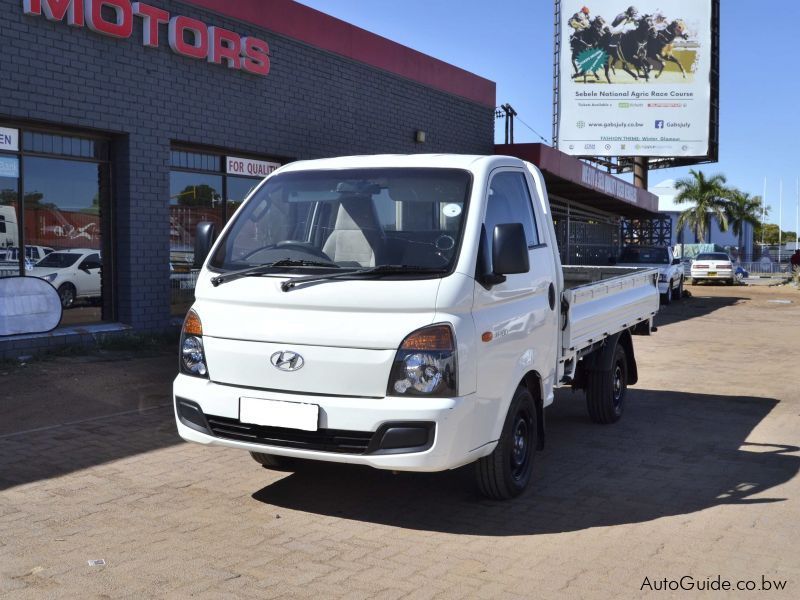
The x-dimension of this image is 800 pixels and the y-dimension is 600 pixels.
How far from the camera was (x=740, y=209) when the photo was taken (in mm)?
64125

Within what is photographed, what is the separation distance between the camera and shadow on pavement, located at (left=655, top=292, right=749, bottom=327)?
20430mm

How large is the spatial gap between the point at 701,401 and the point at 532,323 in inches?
177

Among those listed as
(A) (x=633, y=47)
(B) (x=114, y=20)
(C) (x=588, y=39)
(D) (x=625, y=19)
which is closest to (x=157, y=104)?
(B) (x=114, y=20)

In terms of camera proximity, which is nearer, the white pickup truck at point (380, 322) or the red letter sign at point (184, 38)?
the white pickup truck at point (380, 322)

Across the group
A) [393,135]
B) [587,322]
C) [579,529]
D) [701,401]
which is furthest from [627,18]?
[579,529]

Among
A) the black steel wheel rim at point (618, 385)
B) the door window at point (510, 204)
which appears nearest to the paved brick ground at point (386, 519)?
the black steel wheel rim at point (618, 385)

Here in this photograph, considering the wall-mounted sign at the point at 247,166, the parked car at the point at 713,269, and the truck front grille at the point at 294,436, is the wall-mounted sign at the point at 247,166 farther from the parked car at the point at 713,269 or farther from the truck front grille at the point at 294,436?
the parked car at the point at 713,269

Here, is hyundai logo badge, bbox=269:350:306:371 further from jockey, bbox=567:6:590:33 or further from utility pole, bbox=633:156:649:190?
utility pole, bbox=633:156:649:190

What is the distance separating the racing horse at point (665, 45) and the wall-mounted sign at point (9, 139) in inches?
1105

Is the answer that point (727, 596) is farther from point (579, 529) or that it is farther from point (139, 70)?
point (139, 70)

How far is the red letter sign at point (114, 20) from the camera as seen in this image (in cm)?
1030

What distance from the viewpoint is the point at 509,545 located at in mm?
4684

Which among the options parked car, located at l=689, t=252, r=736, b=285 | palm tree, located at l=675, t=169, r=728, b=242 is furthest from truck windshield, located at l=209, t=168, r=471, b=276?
palm tree, located at l=675, t=169, r=728, b=242

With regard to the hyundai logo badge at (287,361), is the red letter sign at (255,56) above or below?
above
